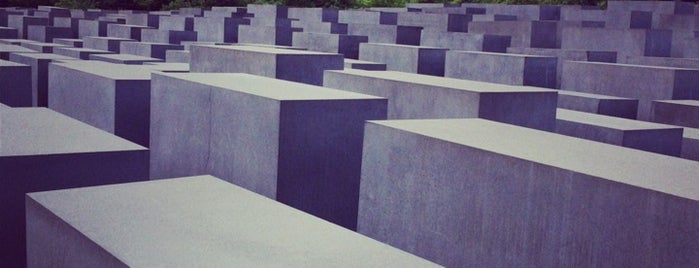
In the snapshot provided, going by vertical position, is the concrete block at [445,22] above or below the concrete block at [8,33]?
above

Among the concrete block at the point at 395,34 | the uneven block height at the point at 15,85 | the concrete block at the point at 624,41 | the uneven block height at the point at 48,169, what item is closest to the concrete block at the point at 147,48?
the concrete block at the point at 395,34

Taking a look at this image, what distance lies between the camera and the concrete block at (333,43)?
13688mm

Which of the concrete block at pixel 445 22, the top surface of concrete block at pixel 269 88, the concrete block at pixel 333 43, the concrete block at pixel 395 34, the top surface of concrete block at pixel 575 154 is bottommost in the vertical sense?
the top surface of concrete block at pixel 575 154

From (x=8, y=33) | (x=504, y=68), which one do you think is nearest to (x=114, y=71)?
(x=504, y=68)

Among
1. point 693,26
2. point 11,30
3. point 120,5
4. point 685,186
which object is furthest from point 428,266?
point 120,5

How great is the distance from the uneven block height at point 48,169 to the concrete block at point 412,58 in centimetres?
754

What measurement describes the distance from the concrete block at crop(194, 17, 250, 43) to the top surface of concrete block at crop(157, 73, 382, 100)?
9.09 m

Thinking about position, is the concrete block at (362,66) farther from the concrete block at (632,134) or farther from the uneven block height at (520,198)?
the uneven block height at (520,198)

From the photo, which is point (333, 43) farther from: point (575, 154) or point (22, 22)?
point (22, 22)

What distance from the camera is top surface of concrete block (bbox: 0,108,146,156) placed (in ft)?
15.3

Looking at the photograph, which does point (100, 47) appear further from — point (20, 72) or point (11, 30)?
point (20, 72)

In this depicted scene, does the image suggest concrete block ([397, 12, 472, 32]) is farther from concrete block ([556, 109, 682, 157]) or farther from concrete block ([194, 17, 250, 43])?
concrete block ([556, 109, 682, 157])

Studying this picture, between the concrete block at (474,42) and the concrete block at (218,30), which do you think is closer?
the concrete block at (474,42)

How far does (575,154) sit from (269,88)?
119 inches
